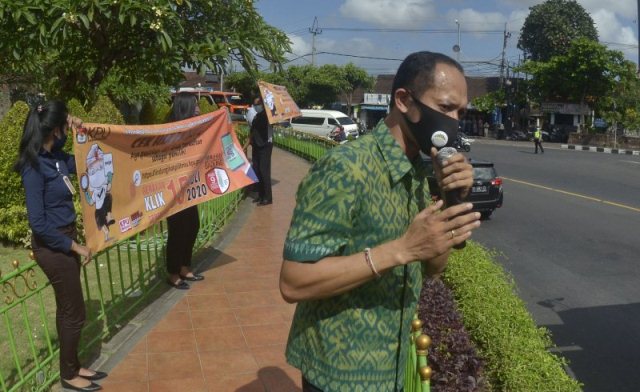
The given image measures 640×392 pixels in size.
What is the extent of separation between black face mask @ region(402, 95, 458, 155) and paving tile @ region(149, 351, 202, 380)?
9.63ft

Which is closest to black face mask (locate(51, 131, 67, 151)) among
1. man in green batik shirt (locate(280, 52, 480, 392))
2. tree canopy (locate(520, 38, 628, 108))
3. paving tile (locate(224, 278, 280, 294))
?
man in green batik shirt (locate(280, 52, 480, 392))

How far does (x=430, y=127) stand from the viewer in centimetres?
175

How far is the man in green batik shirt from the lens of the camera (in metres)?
1.62

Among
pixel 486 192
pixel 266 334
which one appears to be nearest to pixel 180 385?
pixel 266 334

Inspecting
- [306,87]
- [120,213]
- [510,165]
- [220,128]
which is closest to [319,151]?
[510,165]

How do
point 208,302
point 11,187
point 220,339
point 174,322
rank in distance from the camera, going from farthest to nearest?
point 11,187 → point 208,302 → point 174,322 → point 220,339

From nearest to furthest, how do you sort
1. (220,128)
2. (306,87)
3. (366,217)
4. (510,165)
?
(366,217), (220,128), (510,165), (306,87)

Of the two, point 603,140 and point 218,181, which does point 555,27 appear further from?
point 218,181

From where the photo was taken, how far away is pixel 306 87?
52.1 m

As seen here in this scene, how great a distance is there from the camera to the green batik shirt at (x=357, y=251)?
165 centimetres

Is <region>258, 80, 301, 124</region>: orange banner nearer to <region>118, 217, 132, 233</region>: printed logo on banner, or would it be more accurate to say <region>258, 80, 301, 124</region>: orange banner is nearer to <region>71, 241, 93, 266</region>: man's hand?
<region>118, 217, 132, 233</region>: printed logo on banner

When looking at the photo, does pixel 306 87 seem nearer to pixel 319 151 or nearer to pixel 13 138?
pixel 319 151

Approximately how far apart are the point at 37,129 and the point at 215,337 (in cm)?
213

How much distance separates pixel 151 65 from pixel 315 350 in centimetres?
647
